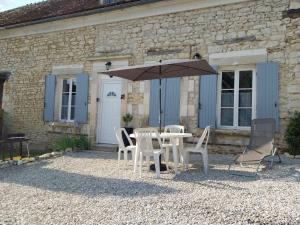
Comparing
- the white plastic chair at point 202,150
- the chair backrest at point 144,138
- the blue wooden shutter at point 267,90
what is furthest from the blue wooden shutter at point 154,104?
the chair backrest at point 144,138

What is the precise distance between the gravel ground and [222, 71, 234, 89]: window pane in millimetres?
2539

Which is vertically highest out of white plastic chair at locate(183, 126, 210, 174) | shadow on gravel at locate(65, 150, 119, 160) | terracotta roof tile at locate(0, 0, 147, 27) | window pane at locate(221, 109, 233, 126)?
terracotta roof tile at locate(0, 0, 147, 27)

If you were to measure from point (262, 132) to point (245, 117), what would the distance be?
1675mm

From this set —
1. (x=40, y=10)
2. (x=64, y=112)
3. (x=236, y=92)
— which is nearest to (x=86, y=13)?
(x=64, y=112)

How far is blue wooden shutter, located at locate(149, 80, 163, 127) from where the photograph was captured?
8996 mm

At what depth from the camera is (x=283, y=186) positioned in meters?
4.64

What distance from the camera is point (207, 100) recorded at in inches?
326

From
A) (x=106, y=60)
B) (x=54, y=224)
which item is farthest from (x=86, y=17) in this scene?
(x=54, y=224)

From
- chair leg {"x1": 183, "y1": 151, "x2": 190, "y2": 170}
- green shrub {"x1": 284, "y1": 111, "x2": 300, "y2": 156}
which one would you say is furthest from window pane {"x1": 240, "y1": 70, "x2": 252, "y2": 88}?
chair leg {"x1": 183, "y1": 151, "x2": 190, "y2": 170}

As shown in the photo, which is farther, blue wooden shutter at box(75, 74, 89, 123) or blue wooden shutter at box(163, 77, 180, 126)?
blue wooden shutter at box(75, 74, 89, 123)

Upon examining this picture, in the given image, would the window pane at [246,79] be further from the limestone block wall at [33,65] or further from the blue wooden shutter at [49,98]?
the blue wooden shutter at [49,98]

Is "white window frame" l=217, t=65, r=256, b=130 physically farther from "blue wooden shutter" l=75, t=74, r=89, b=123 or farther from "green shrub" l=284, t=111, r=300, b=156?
"blue wooden shutter" l=75, t=74, r=89, b=123

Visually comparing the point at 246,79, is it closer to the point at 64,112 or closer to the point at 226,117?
the point at 226,117

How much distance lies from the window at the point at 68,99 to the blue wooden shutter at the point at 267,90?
19.1ft
